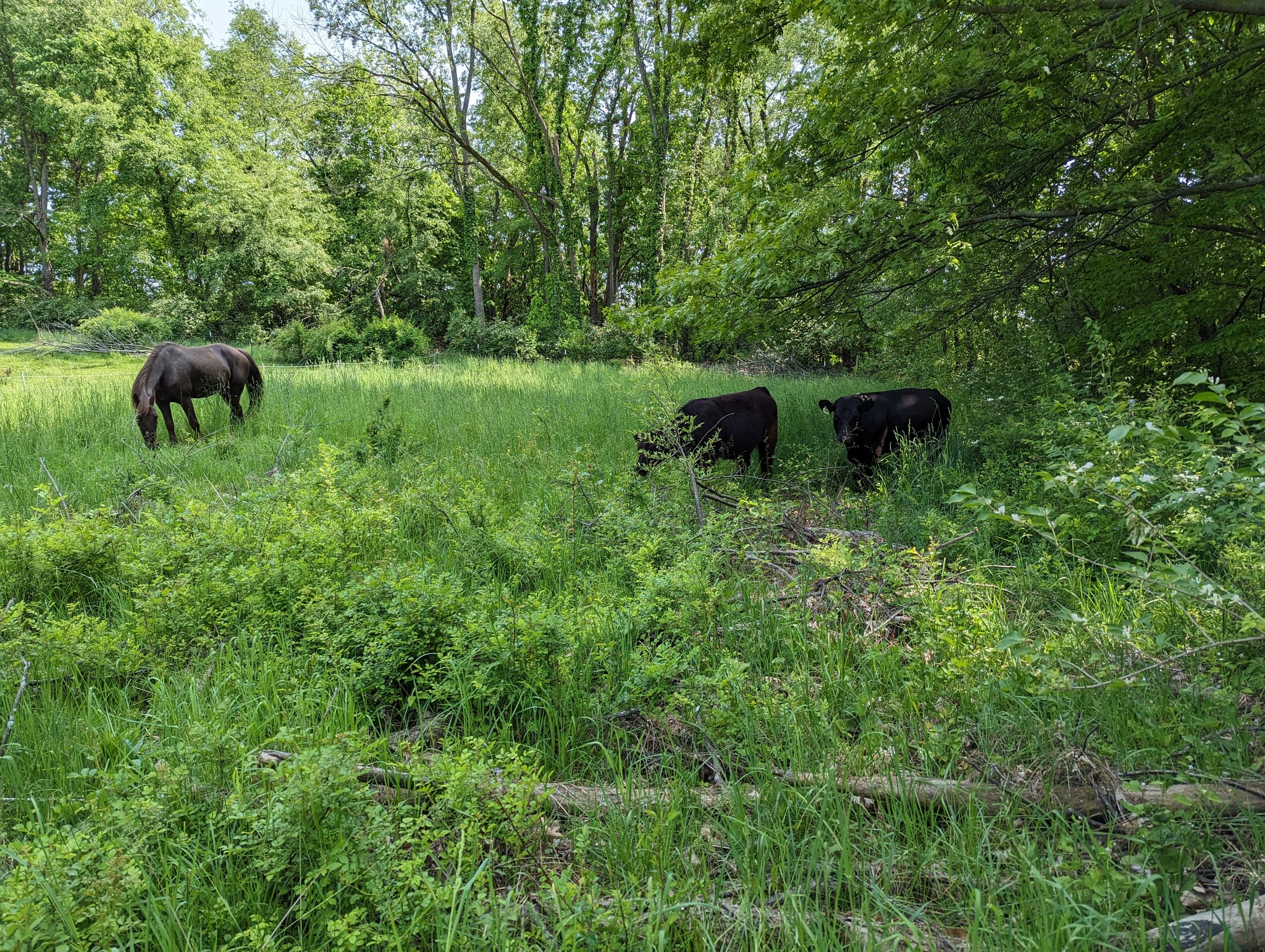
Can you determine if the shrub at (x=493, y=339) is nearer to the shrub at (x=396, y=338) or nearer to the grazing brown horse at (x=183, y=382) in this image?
the shrub at (x=396, y=338)

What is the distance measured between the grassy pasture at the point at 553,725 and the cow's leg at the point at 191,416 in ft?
11.4

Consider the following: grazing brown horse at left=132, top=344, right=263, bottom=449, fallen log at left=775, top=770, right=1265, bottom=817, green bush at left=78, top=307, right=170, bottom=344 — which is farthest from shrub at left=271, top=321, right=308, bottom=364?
fallen log at left=775, top=770, right=1265, bottom=817

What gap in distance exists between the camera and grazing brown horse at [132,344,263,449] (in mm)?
7734

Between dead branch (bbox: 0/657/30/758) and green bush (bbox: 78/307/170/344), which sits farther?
green bush (bbox: 78/307/170/344)

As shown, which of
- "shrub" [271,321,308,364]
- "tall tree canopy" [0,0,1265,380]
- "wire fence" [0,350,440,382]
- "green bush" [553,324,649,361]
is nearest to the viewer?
"tall tree canopy" [0,0,1265,380]

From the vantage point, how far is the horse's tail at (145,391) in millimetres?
7668

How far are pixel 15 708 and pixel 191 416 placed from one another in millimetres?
7223

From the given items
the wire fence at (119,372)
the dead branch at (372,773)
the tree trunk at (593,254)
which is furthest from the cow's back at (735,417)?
the tree trunk at (593,254)

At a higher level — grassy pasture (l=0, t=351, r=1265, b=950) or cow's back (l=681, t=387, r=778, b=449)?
cow's back (l=681, t=387, r=778, b=449)

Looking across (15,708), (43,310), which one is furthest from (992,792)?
(43,310)

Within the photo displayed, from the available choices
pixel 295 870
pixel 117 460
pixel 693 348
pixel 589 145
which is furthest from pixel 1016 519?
pixel 589 145

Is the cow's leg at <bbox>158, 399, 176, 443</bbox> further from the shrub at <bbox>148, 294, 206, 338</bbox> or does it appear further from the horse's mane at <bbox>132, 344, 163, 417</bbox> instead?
the shrub at <bbox>148, 294, 206, 338</bbox>

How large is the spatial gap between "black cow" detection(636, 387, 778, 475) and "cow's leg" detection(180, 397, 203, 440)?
250 inches

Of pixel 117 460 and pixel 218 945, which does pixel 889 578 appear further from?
pixel 117 460
